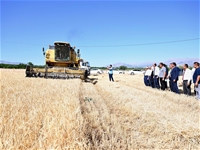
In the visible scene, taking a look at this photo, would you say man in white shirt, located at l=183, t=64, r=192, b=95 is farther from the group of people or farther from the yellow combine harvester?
the yellow combine harvester

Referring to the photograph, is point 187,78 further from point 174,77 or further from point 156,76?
point 156,76

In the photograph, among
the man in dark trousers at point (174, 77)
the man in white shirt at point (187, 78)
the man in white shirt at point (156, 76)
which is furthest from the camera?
the man in white shirt at point (156, 76)

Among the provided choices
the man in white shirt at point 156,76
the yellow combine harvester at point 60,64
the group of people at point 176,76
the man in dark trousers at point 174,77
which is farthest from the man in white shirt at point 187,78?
the yellow combine harvester at point 60,64

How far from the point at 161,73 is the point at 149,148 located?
8390mm

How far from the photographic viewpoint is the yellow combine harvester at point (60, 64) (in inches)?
591

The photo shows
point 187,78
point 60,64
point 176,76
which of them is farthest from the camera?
point 60,64

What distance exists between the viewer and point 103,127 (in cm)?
366

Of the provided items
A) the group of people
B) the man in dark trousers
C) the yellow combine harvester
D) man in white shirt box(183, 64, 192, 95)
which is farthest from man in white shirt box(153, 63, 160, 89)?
the yellow combine harvester

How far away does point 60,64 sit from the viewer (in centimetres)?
1753

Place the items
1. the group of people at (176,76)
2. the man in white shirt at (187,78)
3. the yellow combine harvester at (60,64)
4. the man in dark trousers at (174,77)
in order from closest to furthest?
the group of people at (176,76)
the man in white shirt at (187,78)
the man in dark trousers at (174,77)
the yellow combine harvester at (60,64)

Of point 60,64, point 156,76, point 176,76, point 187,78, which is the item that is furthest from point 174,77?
point 60,64

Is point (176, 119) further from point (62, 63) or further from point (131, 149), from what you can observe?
point (62, 63)

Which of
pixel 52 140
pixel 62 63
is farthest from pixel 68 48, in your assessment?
pixel 52 140

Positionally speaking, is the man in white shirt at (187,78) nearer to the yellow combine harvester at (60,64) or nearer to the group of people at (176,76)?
Answer: the group of people at (176,76)
